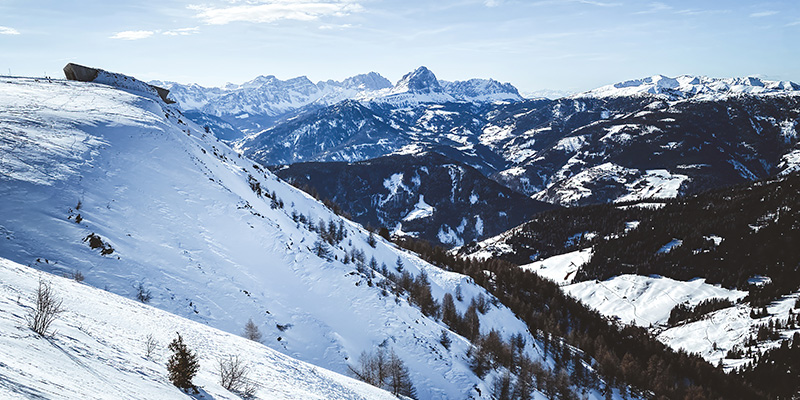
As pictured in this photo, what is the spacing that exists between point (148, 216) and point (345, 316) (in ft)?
98.7

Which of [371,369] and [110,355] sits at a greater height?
[110,355]

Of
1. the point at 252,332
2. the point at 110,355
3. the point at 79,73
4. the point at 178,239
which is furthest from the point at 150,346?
the point at 79,73

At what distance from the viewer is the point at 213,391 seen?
21062mm

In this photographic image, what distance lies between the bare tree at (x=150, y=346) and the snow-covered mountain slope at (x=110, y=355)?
4.9 inches

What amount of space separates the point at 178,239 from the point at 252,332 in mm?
16998

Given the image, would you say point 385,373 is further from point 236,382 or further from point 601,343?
point 601,343

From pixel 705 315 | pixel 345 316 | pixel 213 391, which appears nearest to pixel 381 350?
pixel 345 316

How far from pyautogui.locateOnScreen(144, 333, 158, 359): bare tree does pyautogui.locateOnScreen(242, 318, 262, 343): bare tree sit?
16.5 meters

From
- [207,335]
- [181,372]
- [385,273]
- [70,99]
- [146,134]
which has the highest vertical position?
[70,99]

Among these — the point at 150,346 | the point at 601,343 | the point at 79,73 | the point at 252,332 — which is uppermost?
the point at 79,73

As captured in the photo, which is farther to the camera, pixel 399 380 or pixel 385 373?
pixel 385 373

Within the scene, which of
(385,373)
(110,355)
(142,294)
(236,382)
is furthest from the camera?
(385,373)

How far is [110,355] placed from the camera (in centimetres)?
1888

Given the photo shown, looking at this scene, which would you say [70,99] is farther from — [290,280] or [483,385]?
[483,385]
